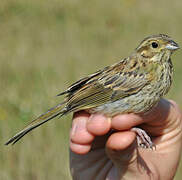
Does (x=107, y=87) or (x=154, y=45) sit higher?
(x=154, y=45)

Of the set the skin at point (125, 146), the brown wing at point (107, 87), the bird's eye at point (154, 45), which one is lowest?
the skin at point (125, 146)

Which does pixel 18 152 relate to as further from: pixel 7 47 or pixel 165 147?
pixel 7 47

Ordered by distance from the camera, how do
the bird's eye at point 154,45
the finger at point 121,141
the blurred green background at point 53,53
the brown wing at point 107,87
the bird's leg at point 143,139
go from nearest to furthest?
the finger at point 121,141 < the bird's leg at point 143,139 < the brown wing at point 107,87 < the bird's eye at point 154,45 < the blurred green background at point 53,53

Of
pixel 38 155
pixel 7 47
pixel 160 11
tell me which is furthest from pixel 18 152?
pixel 160 11

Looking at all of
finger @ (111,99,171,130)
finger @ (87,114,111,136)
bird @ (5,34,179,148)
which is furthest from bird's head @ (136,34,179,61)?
finger @ (87,114,111,136)

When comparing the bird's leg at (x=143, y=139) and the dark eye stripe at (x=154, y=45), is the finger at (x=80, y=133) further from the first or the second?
the dark eye stripe at (x=154, y=45)

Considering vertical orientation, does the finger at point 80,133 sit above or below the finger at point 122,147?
above

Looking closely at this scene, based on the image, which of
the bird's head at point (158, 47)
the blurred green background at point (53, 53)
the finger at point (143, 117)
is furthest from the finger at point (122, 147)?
the blurred green background at point (53, 53)

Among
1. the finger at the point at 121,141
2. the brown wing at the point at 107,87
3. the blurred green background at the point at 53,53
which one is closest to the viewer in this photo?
the finger at the point at 121,141

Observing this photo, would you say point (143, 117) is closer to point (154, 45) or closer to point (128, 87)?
point (128, 87)

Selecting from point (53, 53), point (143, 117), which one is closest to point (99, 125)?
point (143, 117)
